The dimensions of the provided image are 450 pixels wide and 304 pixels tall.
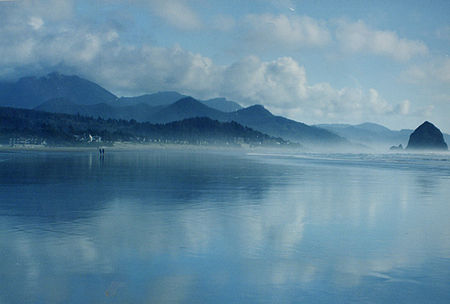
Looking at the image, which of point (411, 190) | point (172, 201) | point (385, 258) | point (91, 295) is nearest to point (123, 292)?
point (91, 295)

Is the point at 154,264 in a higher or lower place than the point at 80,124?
lower

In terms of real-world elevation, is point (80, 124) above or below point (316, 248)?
above

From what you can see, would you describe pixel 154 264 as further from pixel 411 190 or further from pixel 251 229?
pixel 411 190

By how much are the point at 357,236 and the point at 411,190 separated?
40.5 ft

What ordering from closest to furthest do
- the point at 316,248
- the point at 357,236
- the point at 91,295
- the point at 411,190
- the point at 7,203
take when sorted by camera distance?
1. the point at 91,295
2. the point at 316,248
3. the point at 357,236
4. the point at 7,203
5. the point at 411,190

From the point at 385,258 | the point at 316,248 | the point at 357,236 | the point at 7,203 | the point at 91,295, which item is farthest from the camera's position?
the point at 7,203

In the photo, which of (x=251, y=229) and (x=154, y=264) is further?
(x=251, y=229)

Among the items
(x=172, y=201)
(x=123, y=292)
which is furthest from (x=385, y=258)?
(x=172, y=201)

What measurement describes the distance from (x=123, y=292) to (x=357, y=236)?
21.5ft

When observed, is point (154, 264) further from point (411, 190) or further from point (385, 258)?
point (411, 190)

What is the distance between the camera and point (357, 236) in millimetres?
10875

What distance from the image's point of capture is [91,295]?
253 inches

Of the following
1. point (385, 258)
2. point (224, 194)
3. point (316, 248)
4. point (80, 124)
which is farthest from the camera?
point (80, 124)

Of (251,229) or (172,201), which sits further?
(172,201)
